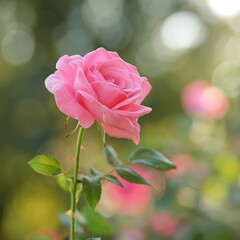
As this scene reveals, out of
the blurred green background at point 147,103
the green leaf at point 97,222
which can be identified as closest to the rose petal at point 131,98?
the green leaf at point 97,222

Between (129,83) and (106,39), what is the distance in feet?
15.3

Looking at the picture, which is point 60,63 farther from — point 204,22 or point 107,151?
point 204,22

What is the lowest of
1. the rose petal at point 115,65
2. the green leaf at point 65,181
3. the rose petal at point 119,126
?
the green leaf at point 65,181

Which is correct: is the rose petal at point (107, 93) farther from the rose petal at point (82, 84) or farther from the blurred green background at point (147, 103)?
the blurred green background at point (147, 103)

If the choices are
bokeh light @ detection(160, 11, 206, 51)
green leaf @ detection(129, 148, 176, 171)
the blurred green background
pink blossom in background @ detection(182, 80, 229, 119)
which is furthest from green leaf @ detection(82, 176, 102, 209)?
bokeh light @ detection(160, 11, 206, 51)

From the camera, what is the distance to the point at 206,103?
214 cm

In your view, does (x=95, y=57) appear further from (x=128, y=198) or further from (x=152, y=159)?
(x=128, y=198)

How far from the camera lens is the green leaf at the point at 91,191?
0.69 metres

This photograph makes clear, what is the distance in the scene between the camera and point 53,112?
4.58 metres

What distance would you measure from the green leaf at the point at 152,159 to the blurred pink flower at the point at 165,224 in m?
0.83

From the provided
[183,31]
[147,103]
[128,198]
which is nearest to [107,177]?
[128,198]

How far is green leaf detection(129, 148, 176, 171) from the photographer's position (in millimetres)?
775

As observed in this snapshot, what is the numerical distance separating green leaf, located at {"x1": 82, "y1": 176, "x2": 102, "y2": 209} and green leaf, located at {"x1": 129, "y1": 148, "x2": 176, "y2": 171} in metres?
0.11

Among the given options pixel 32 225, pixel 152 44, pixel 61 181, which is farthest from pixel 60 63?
pixel 152 44
